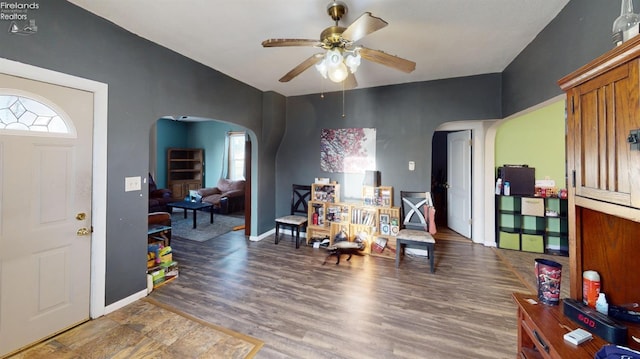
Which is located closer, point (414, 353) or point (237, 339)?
point (414, 353)

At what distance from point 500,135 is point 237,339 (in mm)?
4819

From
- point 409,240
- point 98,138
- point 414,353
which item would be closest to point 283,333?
point 414,353

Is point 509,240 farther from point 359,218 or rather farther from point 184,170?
point 184,170

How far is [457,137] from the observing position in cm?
464

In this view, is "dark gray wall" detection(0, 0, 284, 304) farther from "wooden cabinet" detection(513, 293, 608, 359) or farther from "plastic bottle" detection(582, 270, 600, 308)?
"plastic bottle" detection(582, 270, 600, 308)

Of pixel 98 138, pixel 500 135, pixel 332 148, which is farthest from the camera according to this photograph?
pixel 332 148

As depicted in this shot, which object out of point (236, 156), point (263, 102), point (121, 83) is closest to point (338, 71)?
point (121, 83)

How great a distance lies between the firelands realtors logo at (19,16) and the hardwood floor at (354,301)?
2532 millimetres

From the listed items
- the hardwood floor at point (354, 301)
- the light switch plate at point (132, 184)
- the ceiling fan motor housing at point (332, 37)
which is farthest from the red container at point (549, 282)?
the light switch plate at point (132, 184)

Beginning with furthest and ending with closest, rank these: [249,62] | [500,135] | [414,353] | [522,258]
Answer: [500,135] → [522,258] → [249,62] → [414,353]

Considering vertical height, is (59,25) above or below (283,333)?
above

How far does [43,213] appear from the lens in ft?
6.37

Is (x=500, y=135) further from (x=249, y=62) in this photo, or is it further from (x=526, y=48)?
(x=249, y=62)

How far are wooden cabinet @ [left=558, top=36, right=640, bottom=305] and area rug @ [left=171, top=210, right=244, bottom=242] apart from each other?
4.80 m
